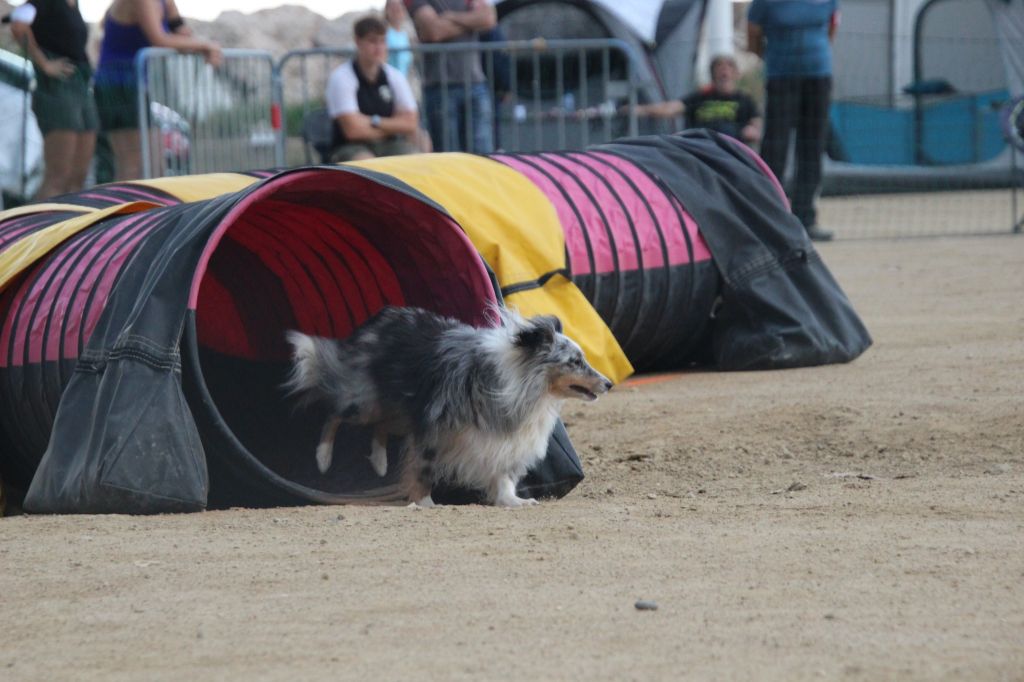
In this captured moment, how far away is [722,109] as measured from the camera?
1516cm

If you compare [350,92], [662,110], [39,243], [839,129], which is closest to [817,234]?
[662,110]

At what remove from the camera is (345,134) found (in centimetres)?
1134

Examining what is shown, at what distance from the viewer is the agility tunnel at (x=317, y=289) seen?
5.26m

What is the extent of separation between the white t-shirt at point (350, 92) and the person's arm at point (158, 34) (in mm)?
990

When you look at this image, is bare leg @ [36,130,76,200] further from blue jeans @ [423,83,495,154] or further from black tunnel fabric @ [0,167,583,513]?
blue jeans @ [423,83,495,154]

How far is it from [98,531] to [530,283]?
9.47 ft

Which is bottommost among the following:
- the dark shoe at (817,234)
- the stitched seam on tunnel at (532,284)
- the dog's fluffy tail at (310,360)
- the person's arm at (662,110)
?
the dark shoe at (817,234)

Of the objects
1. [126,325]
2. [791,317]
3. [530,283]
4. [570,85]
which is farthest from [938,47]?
[126,325]

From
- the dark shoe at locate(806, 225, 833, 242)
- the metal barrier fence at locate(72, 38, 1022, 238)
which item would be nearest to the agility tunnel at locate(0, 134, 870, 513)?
the metal barrier fence at locate(72, 38, 1022, 238)

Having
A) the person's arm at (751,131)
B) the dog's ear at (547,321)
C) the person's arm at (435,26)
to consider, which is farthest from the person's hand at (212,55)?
the person's arm at (751,131)

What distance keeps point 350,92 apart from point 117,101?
5.68 ft

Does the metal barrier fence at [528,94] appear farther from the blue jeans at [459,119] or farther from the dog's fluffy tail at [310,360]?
the dog's fluffy tail at [310,360]

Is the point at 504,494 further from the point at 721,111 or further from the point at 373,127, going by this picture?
the point at 721,111

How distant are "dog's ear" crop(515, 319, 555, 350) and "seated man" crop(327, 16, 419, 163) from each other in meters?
5.74
